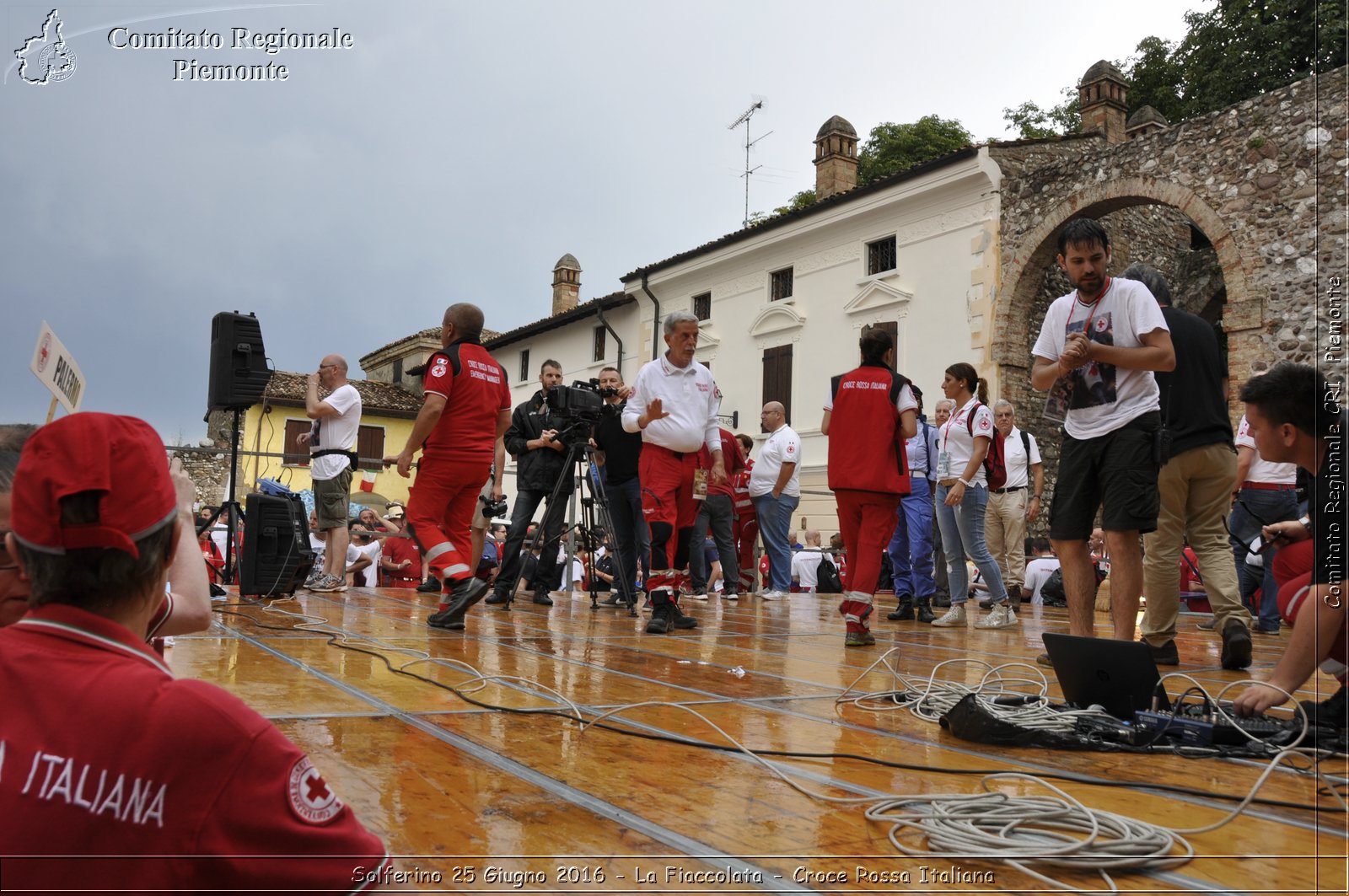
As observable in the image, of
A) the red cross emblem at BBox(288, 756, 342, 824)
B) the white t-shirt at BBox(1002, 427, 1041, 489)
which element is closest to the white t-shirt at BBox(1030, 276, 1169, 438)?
the red cross emblem at BBox(288, 756, 342, 824)

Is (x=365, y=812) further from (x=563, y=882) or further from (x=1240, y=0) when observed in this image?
(x=1240, y=0)

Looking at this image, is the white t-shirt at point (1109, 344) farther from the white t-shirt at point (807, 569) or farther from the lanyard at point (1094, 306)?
the white t-shirt at point (807, 569)

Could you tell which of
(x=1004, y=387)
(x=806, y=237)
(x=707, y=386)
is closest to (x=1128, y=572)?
(x=707, y=386)

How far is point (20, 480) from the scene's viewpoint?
1.32 metres

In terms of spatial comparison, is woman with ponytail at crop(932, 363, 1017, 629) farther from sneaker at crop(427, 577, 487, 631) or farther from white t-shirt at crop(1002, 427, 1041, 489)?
sneaker at crop(427, 577, 487, 631)

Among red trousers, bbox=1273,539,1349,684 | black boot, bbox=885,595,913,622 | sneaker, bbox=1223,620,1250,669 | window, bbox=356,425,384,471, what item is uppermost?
window, bbox=356,425,384,471

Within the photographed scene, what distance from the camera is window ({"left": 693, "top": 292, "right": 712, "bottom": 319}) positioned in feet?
92.7

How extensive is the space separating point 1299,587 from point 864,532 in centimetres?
314

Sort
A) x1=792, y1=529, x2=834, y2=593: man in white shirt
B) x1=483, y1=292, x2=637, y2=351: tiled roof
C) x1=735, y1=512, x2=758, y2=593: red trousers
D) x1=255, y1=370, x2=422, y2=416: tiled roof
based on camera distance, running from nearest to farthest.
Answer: x1=735, y1=512, x2=758, y2=593: red trousers, x1=792, y1=529, x2=834, y2=593: man in white shirt, x1=483, y1=292, x2=637, y2=351: tiled roof, x1=255, y1=370, x2=422, y2=416: tiled roof

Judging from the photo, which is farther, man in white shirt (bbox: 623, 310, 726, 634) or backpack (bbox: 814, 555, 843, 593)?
backpack (bbox: 814, 555, 843, 593)

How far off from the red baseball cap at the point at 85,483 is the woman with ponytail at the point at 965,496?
250 inches

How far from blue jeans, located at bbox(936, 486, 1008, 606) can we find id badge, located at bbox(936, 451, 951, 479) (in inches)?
11.0

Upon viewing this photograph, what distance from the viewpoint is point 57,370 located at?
4395mm

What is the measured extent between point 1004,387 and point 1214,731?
1806cm
